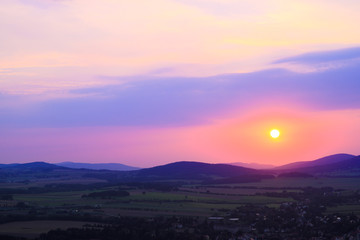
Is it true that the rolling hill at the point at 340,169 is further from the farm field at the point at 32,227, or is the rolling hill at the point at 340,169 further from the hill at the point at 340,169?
the farm field at the point at 32,227

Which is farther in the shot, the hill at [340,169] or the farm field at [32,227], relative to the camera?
the hill at [340,169]

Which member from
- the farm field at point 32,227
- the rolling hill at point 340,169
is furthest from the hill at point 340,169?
the farm field at point 32,227

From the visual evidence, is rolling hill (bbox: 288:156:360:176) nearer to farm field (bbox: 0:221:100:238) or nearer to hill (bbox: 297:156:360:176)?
hill (bbox: 297:156:360:176)

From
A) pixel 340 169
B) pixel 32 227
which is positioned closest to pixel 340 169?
pixel 340 169

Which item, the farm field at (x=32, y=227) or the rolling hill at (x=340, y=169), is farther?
the rolling hill at (x=340, y=169)

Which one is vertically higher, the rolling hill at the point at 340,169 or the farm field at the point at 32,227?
the rolling hill at the point at 340,169

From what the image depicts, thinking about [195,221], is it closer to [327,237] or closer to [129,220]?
[129,220]

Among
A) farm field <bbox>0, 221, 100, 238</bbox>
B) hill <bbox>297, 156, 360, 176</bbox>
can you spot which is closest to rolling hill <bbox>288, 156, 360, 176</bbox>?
hill <bbox>297, 156, 360, 176</bbox>

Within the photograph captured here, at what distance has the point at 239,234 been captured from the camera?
5438 centimetres

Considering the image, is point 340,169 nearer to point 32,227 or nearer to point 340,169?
point 340,169

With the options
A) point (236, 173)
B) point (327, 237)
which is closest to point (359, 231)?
point (327, 237)

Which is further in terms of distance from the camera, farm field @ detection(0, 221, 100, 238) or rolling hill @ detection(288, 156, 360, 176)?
rolling hill @ detection(288, 156, 360, 176)

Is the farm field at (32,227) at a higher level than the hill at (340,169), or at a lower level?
lower

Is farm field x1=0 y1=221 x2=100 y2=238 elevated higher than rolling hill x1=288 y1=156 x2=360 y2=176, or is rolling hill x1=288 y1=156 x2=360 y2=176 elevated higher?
rolling hill x1=288 y1=156 x2=360 y2=176
